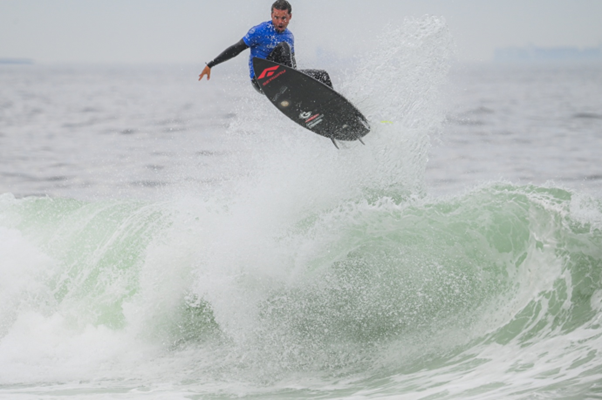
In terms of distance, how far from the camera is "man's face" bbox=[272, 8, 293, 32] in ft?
21.2

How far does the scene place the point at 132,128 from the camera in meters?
27.4

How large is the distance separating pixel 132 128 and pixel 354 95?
21986 millimetres

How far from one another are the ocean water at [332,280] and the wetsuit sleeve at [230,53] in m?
0.39

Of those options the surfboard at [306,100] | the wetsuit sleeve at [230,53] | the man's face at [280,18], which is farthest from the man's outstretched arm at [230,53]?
the man's face at [280,18]

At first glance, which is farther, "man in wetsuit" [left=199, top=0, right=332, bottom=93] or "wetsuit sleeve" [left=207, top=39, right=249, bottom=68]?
"wetsuit sleeve" [left=207, top=39, right=249, bottom=68]

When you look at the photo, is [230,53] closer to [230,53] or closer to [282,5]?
[230,53]

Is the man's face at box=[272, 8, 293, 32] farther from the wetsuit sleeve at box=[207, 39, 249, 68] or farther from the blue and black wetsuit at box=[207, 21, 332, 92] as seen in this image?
the wetsuit sleeve at box=[207, 39, 249, 68]

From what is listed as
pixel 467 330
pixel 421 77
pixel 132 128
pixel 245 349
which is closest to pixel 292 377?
pixel 245 349

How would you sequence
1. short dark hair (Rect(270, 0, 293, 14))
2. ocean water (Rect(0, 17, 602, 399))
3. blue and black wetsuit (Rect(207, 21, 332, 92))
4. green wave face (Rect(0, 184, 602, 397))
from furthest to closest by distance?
blue and black wetsuit (Rect(207, 21, 332, 92)) → short dark hair (Rect(270, 0, 293, 14)) → green wave face (Rect(0, 184, 602, 397)) → ocean water (Rect(0, 17, 602, 399))

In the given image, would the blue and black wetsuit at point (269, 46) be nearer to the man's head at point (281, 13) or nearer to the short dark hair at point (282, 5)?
the man's head at point (281, 13)

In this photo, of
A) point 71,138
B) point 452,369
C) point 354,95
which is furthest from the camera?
point 71,138

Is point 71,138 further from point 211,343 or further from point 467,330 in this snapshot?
point 467,330

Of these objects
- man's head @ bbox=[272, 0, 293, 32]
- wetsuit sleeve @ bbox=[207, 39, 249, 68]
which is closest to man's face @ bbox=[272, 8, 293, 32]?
man's head @ bbox=[272, 0, 293, 32]

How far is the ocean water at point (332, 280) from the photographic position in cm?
542
